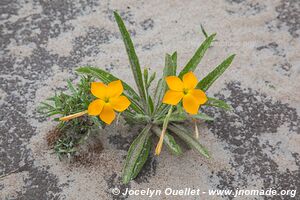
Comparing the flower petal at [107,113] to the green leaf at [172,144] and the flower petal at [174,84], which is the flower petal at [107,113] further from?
the green leaf at [172,144]

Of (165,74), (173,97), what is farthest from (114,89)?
(165,74)

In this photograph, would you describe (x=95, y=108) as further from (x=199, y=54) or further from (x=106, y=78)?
(x=199, y=54)

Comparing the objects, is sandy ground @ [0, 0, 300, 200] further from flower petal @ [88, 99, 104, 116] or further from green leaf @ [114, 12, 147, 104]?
flower petal @ [88, 99, 104, 116]

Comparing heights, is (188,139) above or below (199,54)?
below

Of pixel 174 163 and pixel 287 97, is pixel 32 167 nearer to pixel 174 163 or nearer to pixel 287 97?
pixel 174 163

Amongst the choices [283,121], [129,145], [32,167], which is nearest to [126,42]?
[129,145]
